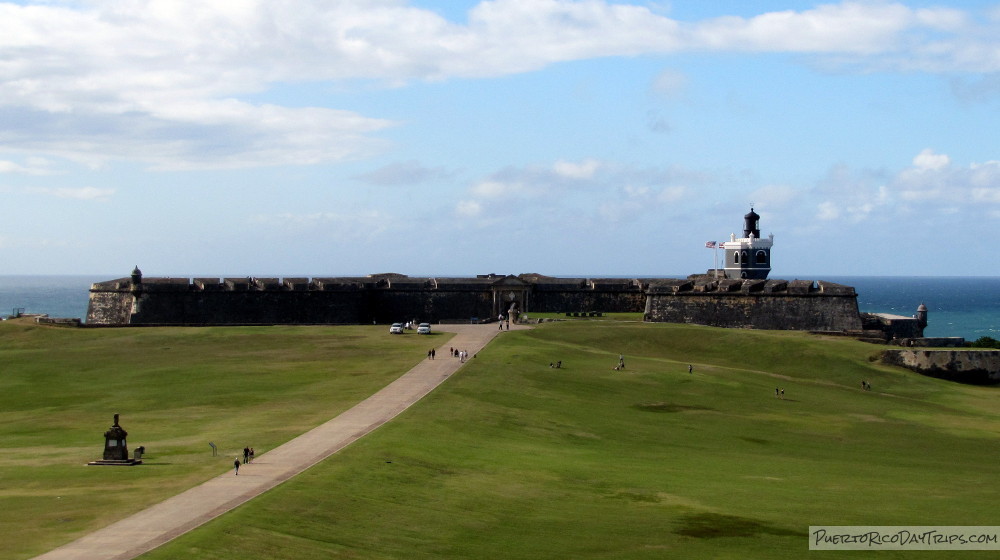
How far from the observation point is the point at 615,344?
64.5m

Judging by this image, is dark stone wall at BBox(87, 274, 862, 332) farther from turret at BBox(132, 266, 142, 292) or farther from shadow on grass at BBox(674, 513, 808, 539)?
shadow on grass at BBox(674, 513, 808, 539)

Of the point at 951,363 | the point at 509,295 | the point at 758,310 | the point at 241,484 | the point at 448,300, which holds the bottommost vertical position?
the point at 241,484

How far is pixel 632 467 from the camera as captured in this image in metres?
34.8

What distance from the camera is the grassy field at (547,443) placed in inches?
1013

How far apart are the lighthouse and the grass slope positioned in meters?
28.2

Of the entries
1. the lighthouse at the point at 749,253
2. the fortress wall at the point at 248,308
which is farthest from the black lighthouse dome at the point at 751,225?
the fortress wall at the point at 248,308

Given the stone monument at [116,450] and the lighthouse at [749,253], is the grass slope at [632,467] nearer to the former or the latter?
the stone monument at [116,450]

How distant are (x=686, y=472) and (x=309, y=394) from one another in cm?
1812

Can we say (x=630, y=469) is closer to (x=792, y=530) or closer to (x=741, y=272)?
(x=792, y=530)

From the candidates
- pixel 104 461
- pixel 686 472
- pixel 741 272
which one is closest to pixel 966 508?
pixel 686 472

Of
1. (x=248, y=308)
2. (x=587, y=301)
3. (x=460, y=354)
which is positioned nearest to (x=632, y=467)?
(x=460, y=354)

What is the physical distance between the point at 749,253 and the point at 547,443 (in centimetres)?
5543

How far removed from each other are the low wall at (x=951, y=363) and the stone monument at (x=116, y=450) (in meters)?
46.2

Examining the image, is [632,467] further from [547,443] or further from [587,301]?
[587,301]
